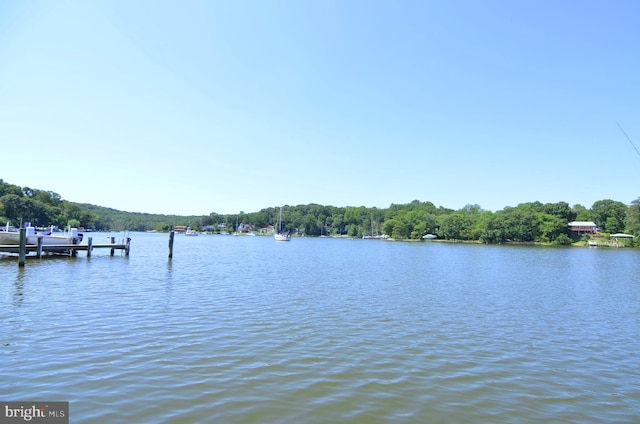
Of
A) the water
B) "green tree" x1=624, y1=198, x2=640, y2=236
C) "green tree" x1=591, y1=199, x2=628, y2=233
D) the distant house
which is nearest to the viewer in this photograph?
the water

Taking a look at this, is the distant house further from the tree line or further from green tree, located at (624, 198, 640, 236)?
green tree, located at (624, 198, 640, 236)

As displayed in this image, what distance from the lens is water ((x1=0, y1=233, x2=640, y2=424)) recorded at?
273 inches

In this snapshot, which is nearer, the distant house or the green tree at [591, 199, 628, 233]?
the green tree at [591, 199, 628, 233]

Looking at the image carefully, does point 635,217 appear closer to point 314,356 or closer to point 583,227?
point 583,227

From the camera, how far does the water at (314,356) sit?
A: 6922mm

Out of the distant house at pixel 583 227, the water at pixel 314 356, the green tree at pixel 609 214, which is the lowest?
the water at pixel 314 356

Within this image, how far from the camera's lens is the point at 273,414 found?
6582mm

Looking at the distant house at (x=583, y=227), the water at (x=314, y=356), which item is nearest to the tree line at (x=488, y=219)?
the distant house at (x=583, y=227)

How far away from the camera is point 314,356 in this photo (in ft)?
31.8

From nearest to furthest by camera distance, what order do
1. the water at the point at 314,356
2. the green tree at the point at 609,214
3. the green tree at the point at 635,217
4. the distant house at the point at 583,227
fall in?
the water at the point at 314,356 < the green tree at the point at 635,217 < the green tree at the point at 609,214 < the distant house at the point at 583,227

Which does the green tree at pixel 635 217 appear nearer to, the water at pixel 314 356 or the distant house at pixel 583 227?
the distant house at pixel 583 227

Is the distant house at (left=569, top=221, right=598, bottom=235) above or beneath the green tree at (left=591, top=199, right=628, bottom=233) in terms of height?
beneath

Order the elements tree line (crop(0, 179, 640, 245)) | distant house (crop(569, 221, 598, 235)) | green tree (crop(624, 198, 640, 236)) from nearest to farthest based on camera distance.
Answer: green tree (crop(624, 198, 640, 236))
tree line (crop(0, 179, 640, 245))
distant house (crop(569, 221, 598, 235))

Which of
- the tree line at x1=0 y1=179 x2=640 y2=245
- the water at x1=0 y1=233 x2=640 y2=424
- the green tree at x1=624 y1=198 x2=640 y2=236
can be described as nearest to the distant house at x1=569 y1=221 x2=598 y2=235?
the tree line at x1=0 y1=179 x2=640 y2=245
